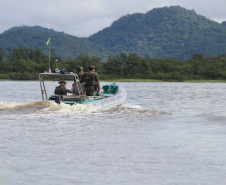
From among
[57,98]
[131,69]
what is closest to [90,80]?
[57,98]

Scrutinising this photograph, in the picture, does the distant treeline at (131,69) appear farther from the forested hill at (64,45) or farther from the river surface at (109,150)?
the river surface at (109,150)

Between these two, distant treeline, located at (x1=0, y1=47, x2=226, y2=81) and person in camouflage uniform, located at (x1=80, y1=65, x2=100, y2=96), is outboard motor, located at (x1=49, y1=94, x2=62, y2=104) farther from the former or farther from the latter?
distant treeline, located at (x1=0, y1=47, x2=226, y2=81)

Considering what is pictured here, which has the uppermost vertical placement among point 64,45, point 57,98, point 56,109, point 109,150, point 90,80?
point 64,45

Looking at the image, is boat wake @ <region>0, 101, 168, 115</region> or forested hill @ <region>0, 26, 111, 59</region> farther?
forested hill @ <region>0, 26, 111, 59</region>

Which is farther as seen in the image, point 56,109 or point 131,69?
point 131,69

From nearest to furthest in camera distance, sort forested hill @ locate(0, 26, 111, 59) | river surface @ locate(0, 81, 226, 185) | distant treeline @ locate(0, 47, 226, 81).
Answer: river surface @ locate(0, 81, 226, 185)
distant treeline @ locate(0, 47, 226, 81)
forested hill @ locate(0, 26, 111, 59)

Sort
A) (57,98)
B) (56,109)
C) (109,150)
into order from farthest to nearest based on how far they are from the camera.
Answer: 1. (57,98)
2. (56,109)
3. (109,150)

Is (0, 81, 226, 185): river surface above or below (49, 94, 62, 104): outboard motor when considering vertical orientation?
below

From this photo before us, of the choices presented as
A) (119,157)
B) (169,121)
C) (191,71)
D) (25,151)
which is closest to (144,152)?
(119,157)

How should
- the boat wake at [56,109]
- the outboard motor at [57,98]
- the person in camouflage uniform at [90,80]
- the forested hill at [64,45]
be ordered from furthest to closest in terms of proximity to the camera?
the forested hill at [64,45] → the person in camouflage uniform at [90,80] → the outboard motor at [57,98] → the boat wake at [56,109]

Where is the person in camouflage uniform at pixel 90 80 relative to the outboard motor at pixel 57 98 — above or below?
above

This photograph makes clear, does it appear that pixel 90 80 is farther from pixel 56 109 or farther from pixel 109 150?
pixel 109 150

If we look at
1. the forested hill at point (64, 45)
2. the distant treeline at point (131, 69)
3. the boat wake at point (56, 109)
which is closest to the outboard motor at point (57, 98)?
the boat wake at point (56, 109)

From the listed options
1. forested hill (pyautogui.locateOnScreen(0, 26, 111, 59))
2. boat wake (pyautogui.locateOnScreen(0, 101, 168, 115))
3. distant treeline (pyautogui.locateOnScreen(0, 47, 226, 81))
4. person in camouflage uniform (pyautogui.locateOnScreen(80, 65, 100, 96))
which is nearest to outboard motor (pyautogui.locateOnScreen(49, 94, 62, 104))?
boat wake (pyautogui.locateOnScreen(0, 101, 168, 115))
